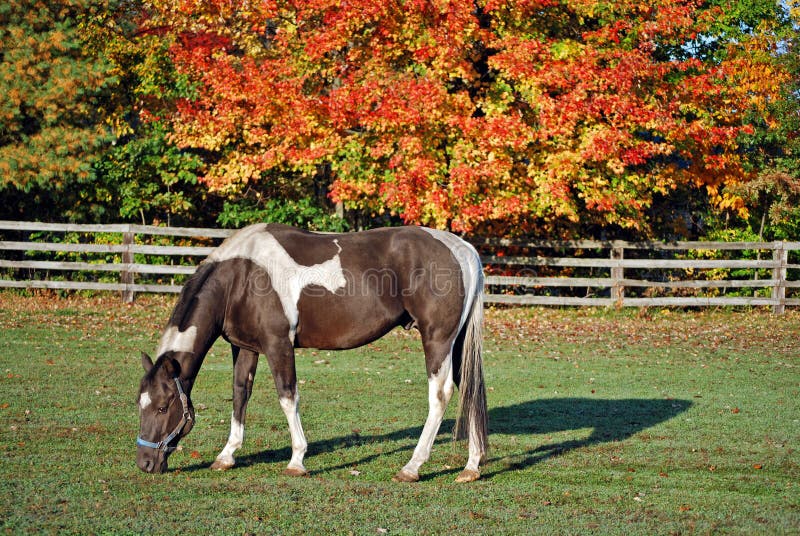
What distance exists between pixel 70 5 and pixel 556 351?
13938mm

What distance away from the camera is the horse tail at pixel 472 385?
23.5 ft

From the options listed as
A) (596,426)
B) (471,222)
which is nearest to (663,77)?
(471,222)

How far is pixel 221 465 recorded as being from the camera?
700 cm

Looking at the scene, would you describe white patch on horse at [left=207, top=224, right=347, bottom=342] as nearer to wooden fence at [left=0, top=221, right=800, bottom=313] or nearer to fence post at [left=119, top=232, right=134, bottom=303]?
wooden fence at [left=0, top=221, right=800, bottom=313]

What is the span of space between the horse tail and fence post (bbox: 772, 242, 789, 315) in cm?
1406

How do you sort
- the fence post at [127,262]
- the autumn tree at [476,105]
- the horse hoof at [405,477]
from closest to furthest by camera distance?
the horse hoof at [405,477] → the autumn tree at [476,105] → the fence post at [127,262]

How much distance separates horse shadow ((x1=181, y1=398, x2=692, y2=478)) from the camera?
7504 mm

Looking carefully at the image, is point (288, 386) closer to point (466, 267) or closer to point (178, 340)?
point (178, 340)

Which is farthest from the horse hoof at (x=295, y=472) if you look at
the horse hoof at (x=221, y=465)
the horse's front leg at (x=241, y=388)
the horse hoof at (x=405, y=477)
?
the horse hoof at (x=405, y=477)

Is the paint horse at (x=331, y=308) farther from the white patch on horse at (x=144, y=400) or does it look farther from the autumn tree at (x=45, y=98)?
the autumn tree at (x=45, y=98)

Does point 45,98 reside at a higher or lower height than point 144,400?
higher

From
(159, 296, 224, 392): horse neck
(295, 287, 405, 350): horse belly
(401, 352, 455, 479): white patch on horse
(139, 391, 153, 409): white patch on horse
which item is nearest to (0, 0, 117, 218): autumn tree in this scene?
(159, 296, 224, 392): horse neck

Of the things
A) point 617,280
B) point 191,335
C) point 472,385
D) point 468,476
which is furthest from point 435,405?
point 617,280

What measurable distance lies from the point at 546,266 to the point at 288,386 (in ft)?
47.1
